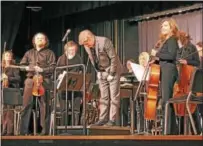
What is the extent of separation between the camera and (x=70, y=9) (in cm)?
1121

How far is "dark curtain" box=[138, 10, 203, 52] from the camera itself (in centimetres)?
953

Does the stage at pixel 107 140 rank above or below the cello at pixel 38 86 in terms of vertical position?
below

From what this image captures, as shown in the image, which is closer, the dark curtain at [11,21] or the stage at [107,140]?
the stage at [107,140]

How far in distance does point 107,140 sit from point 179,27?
5274 millimetres

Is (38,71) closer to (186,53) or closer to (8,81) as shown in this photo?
(8,81)

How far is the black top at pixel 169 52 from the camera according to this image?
5.69 meters

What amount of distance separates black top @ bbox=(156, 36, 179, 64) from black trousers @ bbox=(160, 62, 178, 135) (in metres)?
0.05

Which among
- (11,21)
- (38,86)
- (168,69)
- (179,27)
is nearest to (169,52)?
(168,69)

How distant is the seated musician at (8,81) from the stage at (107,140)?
91.0 inches

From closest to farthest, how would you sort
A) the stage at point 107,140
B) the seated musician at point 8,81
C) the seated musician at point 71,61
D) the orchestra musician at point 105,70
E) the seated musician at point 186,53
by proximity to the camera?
1. the stage at point 107,140
2. the seated musician at point 186,53
3. the orchestra musician at point 105,70
4. the seated musician at point 71,61
5. the seated musician at point 8,81

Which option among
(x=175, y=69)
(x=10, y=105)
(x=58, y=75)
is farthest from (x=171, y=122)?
(x=10, y=105)

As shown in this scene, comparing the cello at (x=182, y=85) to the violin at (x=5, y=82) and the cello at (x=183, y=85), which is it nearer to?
the cello at (x=183, y=85)

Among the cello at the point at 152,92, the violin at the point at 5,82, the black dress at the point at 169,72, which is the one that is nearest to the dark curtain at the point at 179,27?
the violin at the point at 5,82

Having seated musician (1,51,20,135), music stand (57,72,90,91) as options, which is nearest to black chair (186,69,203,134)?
music stand (57,72,90,91)
